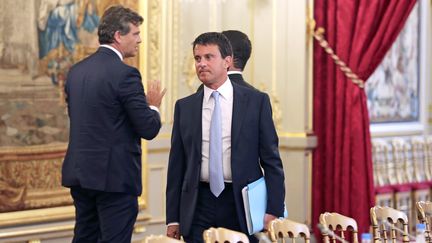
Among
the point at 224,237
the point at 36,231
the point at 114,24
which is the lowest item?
the point at 36,231

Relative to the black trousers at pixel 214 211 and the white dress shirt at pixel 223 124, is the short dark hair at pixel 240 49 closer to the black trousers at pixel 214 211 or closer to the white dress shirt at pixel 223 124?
the white dress shirt at pixel 223 124

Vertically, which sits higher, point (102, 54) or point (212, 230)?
→ point (102, 54)

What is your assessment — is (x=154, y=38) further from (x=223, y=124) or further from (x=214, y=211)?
(x=214, y=211)

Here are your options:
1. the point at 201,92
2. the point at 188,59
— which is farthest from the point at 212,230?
the point at 188,59

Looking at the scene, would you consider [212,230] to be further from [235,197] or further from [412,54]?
[412,54]

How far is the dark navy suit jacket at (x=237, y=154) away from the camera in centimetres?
417

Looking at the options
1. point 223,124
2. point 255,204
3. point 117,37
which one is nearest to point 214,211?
point 255,204

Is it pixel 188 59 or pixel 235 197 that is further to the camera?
pixel 188 59

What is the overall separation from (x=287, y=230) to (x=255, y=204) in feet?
2.00

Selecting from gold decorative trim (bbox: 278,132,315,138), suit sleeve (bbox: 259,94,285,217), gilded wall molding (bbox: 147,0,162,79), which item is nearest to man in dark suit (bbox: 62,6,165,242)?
suit sleeve (bbox: 259,94,285,217)

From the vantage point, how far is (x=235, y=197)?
4.15 metres

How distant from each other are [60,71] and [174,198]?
7.32 feet

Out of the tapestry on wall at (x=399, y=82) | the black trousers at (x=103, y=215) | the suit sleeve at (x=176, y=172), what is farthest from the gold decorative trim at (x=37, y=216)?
the tapestry on wall at (x=399, y=82)

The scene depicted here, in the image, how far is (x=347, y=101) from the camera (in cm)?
750
